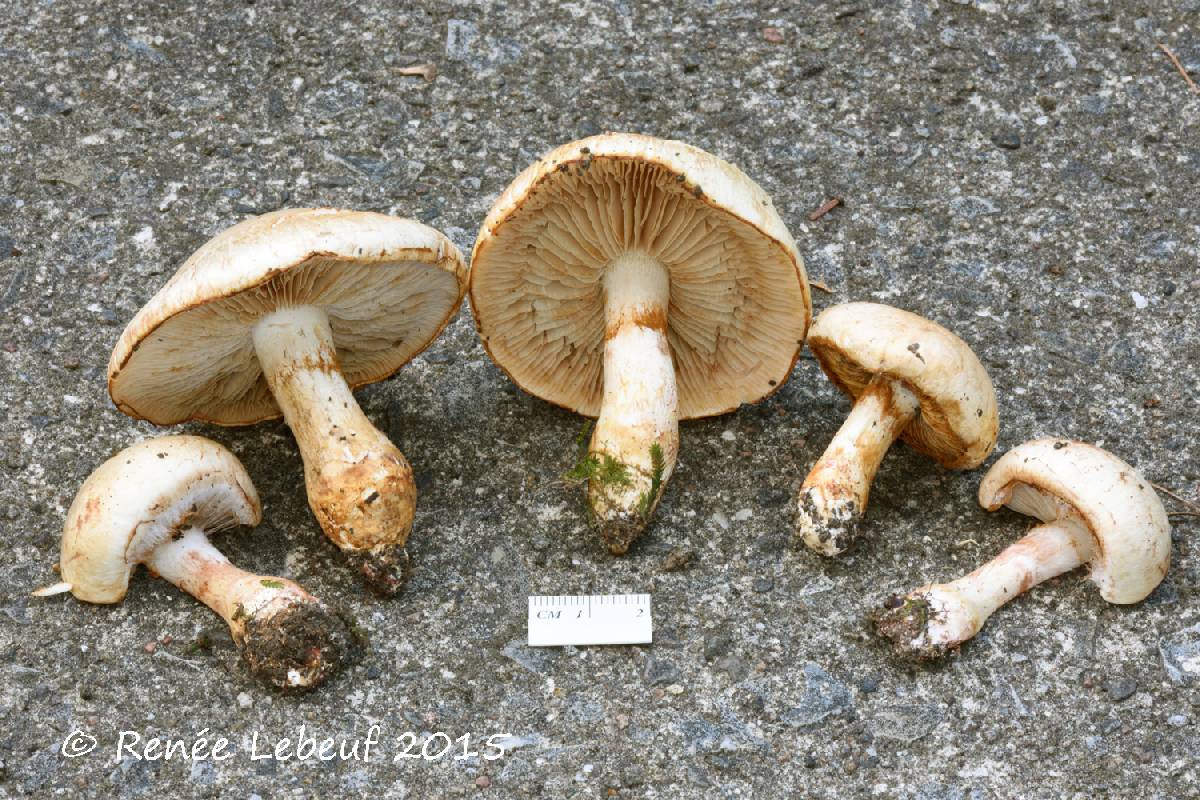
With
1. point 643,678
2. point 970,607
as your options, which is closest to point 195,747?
point 643,678

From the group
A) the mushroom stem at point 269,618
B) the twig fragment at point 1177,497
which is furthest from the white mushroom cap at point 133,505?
the twig fragment at point 1177,497

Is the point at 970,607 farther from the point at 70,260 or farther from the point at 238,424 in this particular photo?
the point at 70,260

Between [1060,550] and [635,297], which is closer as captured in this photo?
[1060,550]

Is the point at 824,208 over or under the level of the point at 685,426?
over

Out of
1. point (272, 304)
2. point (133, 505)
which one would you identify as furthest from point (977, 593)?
point (133, 505)

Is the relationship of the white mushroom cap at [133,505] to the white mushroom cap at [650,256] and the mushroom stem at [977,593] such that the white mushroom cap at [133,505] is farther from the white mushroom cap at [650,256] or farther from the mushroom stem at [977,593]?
the mushroom stem at [977,593]

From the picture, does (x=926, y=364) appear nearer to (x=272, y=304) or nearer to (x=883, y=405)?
(x=883, y=405)
